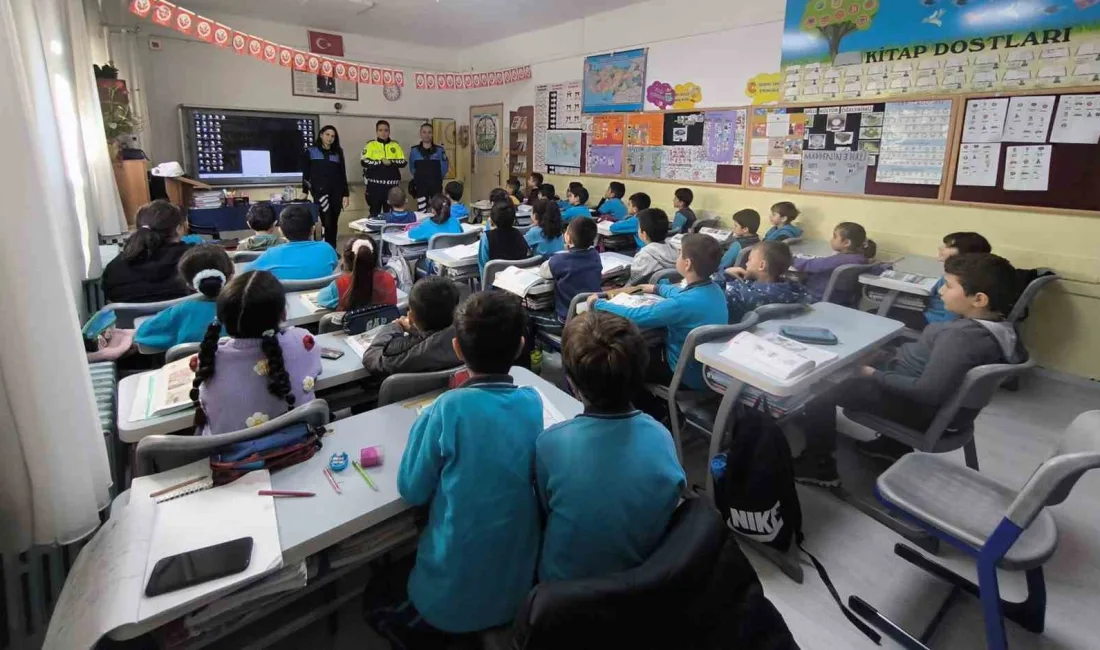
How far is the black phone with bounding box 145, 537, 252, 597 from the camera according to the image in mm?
975

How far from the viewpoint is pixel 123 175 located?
18.5 feet

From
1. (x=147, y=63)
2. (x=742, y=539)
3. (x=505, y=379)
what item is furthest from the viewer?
(x=147, y=63)

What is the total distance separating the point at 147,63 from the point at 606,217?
18.5 feet

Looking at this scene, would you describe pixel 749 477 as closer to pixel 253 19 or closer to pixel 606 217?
pixel 606 217

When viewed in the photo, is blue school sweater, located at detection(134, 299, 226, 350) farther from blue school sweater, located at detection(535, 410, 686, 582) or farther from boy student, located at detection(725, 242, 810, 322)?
boy student, located at detection(725, 242, 810, 322)

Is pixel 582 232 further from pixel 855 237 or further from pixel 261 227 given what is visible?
pixel 855 237

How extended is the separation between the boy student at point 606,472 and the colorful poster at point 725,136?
4781mm

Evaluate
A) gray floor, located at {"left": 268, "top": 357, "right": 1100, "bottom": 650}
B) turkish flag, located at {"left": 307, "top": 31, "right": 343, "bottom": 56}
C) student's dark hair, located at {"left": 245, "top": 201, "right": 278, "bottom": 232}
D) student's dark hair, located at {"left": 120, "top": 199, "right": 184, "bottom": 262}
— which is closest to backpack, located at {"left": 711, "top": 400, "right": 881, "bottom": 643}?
gray floor, located at {"left": 268, "top": 357, "right": 1100, "bottom": 650}

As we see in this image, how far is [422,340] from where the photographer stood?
1841mm

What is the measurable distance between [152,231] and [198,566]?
2.29m

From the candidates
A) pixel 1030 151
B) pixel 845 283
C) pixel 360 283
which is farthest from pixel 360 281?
pixel 1030 151

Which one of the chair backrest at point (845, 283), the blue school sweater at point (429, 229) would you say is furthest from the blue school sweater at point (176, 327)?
the chair backrest at point (845, 283)

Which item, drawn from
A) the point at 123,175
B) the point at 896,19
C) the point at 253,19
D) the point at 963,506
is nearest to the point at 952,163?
the point at 896,19

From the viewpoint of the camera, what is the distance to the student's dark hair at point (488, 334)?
4.11ft
